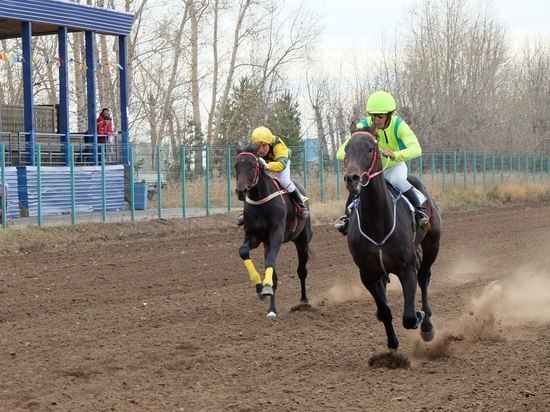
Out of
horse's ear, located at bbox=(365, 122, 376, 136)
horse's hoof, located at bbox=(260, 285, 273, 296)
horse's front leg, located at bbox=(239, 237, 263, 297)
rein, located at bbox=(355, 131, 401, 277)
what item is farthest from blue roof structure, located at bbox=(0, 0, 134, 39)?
rein, located at bbox=(355, 131, 401, 277)

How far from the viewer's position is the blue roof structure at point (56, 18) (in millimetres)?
24766

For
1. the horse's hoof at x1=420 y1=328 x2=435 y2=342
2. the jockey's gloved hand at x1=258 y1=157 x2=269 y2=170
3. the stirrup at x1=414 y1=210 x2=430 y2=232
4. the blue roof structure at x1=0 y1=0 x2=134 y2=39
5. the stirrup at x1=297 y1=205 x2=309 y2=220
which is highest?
the blue roof structure at x1=0 y1=0 x2=134 y2=39

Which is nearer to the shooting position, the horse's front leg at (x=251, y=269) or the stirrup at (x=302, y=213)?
the horse's front leg at (x=251, y=269)

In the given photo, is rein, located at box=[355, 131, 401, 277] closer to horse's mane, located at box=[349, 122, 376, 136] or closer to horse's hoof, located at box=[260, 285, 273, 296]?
horse's mane, located at box=[349, 122, 376, 136]

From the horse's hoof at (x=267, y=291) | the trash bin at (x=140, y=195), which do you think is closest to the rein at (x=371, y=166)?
the horse's hoof at (x=267, y=291)

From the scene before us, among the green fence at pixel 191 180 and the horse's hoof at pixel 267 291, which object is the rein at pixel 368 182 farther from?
the green fence at pixel 191 180

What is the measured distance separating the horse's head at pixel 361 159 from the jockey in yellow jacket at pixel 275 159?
11.2ft

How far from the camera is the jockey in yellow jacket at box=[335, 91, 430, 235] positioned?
30.8ft

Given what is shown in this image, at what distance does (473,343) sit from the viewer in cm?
970

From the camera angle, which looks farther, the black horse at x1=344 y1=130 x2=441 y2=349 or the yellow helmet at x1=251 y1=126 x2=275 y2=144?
the yellow helmet at x1=251 y1=126 x2=275 y2=144

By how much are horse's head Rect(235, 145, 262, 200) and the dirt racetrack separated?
153 centimetres

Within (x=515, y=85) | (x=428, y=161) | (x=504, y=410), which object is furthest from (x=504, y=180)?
(x=504, y=410)

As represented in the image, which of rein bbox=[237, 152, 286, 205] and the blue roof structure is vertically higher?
the blue roof structure

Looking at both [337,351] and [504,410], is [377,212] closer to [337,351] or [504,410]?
[337,351]
